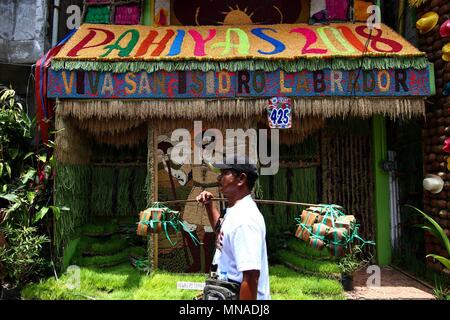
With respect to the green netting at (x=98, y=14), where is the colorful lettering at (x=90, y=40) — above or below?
below

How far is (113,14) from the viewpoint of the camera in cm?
613

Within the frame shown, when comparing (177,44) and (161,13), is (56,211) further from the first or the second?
(161,13)

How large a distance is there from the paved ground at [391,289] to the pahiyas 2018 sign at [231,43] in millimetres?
3407

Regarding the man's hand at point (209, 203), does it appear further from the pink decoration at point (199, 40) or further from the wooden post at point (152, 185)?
the pink decoration at point (199, 40)

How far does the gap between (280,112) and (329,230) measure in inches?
98.9

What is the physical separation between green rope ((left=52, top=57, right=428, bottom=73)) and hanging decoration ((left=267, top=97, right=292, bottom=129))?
0.47 meters

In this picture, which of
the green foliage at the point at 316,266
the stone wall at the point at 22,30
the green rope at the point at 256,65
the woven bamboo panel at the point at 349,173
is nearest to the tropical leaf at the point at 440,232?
the woven bamboo panel at the point at 349,173

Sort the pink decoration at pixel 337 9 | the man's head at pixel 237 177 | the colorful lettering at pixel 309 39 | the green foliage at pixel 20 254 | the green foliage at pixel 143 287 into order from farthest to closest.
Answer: the pink decoration at pixel 337 9 < the colorful lettering at pixel 309 39 < the green foliage at pixel 20 254 < the green foliage at pixel 143 287 < the man's head at pixel 237 177

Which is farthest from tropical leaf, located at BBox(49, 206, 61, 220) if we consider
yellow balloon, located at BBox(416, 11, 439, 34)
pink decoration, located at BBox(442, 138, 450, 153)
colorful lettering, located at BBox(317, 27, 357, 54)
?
yellow balloon, located at BBox(416, 11, 439, 34)

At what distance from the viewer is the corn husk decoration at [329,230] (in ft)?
8.77

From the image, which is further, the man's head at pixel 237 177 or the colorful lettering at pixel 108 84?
the colorful lettering at pixel 108 84

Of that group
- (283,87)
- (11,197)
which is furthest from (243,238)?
(11,197)

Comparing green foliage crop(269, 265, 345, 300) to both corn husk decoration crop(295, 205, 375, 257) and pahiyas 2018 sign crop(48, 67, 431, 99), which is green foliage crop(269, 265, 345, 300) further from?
pahiyas 2018 sign crop(48, 67, 431, 99)
